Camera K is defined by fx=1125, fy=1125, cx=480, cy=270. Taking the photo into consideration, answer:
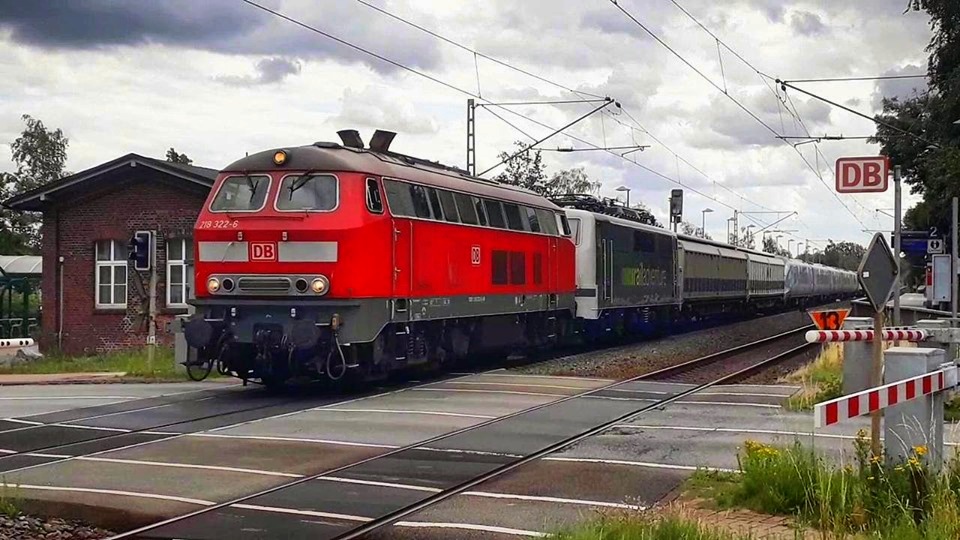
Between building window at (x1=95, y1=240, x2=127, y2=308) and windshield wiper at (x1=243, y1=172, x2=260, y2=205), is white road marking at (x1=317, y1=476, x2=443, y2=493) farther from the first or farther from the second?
building window at (x1=95, y1=240, x2=127, y2=308)

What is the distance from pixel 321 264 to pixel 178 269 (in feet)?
Answer: 56.4

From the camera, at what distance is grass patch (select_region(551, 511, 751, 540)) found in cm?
675

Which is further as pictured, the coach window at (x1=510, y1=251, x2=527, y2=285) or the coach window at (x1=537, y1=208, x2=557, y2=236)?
the coach window at (x1=537, y1=208, x2=557, y2=236)

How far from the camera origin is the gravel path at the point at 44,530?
7766 mm

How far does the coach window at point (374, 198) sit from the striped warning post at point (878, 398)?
A: 9.33 metres

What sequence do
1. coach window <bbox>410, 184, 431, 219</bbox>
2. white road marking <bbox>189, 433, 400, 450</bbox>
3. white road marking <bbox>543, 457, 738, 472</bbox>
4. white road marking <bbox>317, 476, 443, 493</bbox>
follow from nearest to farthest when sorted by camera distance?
white road marking <bbox>317, 476, 443, 493</bbox> → white road marking <bbox>543, 457, 738, 472</bbox> → white road marking <bbox>189, 433, 400, 450</bbox> → coach window <bbox>410, 184, 431, 219</bbox>

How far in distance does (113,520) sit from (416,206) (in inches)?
388

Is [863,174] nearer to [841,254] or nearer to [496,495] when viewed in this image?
[496,495]

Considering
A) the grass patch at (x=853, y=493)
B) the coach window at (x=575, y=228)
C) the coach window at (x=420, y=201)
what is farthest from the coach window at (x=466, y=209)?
the grass patch at (x=853, y=493)

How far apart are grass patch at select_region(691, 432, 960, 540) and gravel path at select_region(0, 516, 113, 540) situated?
15.2 feet

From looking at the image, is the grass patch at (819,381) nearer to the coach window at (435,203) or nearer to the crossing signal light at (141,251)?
the coach window at (435,203)

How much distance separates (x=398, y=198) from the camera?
16.9m

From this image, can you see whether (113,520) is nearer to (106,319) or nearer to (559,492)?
(559,492)

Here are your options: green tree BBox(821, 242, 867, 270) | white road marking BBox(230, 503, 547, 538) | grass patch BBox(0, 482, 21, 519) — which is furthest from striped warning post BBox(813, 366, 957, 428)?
green tree BBox(821, 242, 867, 270)
